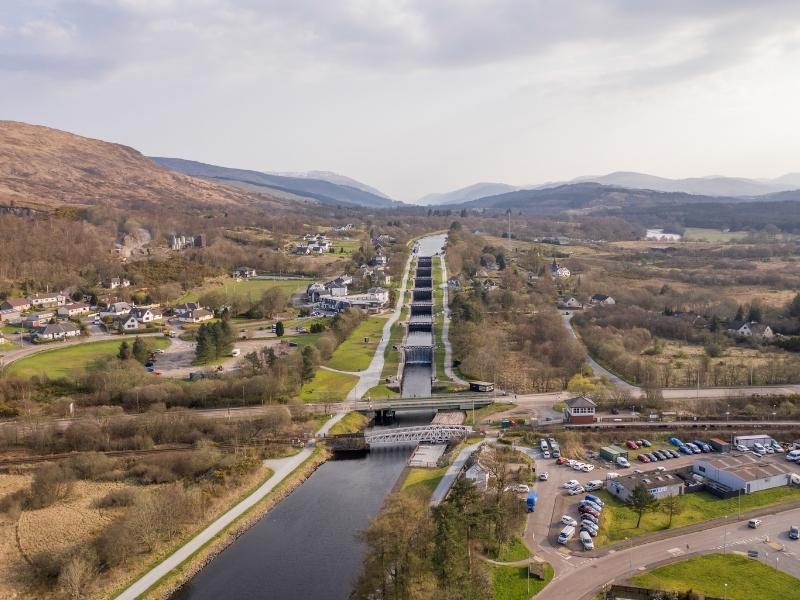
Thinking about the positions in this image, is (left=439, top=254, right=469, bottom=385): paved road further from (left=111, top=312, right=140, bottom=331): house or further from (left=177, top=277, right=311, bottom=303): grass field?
(left=111, top=312, right=140, bottom=331): house

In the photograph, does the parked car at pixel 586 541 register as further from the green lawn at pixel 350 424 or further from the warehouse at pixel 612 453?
the green lawn at pixel 350 424

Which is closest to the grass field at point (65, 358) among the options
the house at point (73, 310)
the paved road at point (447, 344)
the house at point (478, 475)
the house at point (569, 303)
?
the house at point (73, 310)

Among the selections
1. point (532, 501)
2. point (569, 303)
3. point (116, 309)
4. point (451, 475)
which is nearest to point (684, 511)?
point (532, 501)

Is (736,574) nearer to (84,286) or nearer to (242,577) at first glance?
(242,577)

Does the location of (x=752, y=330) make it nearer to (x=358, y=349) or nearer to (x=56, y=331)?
(x=358, y=349)

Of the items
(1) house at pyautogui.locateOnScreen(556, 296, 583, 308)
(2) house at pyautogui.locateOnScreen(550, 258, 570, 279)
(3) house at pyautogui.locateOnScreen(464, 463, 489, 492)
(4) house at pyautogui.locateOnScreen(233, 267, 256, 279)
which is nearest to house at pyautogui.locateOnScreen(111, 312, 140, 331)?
(4) house at pyautogui.locateOnScreen(233, 267, 256, 279)

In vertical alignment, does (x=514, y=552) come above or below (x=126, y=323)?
below
